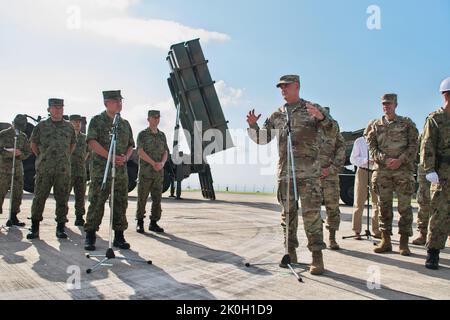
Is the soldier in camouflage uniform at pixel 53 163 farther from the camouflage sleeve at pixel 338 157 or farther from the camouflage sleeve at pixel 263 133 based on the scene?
the camouflage sleeve at pixel 338 157

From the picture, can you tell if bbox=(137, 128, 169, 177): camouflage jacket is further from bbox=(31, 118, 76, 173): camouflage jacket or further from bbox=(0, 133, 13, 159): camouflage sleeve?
bbox=(0, 133, 13, 159): camouflage sleeve

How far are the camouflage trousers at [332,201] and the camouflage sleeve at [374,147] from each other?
2.03 ft

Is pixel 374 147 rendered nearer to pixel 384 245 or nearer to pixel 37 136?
pixel 384 245

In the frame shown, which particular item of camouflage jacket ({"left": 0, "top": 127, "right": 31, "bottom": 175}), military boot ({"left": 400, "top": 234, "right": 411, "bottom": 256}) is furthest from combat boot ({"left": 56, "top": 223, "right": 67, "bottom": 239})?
military boot ({"left": 400, "top": 234, "right": 411, "bottom": 256})

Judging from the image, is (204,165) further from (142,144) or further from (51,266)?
(51,266)

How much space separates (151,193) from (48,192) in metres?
1.55

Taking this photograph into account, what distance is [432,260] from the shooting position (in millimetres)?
4113

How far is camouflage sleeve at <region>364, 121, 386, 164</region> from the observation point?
5.11 metres

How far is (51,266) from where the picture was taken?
3.74 meters

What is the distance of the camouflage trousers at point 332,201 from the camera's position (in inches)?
210

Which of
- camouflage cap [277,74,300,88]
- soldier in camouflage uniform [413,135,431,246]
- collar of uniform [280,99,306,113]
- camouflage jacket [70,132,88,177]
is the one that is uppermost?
camouflage cap [277,74,300,88]

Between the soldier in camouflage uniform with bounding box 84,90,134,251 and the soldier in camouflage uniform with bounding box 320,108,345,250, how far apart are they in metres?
2.69

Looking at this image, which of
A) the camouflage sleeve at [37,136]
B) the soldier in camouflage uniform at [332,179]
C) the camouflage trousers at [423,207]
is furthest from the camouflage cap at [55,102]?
the camouflage trousers at [423,207]
